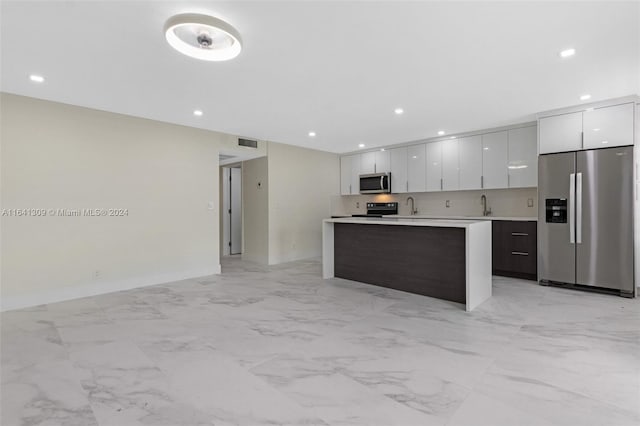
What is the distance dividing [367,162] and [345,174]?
71cm

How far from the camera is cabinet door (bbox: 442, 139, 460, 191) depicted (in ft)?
19.7

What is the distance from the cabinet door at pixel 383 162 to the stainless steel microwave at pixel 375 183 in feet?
0.39

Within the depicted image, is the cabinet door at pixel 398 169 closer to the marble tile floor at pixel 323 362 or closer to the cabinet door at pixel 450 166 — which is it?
the cabinet door at pixel 450 166

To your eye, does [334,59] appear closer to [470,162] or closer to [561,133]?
[561,133]

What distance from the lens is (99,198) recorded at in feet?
14.4

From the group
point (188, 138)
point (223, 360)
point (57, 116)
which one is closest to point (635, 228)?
point (223, 360)

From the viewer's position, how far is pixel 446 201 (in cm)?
645

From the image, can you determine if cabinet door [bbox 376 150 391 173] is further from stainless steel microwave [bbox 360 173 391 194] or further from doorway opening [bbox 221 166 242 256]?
doorway opening [bbox 221 166 242 256]

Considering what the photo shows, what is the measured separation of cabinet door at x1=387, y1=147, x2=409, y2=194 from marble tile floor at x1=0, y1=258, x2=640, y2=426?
128 inches

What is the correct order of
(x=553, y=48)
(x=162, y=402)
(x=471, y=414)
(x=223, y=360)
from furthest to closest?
1. (x=553, y=48)
2. (x=223, y=360)
3. (x=162, y=402)
4. (x=471, y=414)

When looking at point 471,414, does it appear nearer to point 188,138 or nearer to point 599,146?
point 599,146

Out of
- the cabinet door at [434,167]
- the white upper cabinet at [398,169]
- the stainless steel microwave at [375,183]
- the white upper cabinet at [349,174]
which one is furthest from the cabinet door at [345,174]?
the cabinet door at [434,167]

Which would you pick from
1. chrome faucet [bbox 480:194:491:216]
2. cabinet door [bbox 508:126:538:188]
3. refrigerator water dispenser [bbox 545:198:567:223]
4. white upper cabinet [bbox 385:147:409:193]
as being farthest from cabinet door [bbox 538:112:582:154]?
white upper cabinet [bbox 385:147:409:193]

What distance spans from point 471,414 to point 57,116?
17.1 feet
